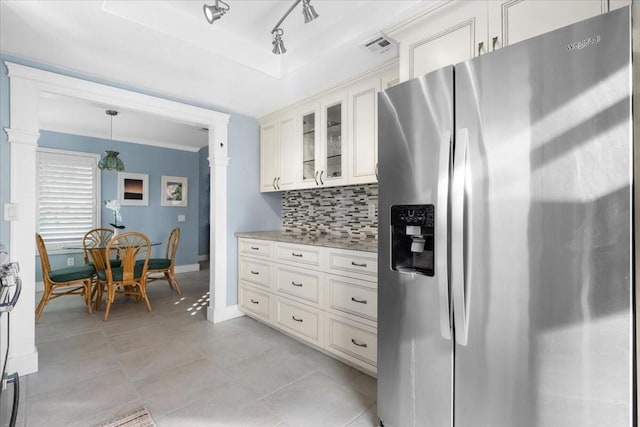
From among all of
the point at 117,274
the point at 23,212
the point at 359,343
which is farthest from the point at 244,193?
the point at 359,343

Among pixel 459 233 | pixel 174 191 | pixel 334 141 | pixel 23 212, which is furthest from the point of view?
pixel 174 191

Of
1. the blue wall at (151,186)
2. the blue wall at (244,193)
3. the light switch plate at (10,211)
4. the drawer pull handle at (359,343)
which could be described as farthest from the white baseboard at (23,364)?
the blue wall at (151,186)

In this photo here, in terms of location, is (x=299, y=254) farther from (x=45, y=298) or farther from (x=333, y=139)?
(x=45, y=298)

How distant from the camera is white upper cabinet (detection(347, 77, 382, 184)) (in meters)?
2.48

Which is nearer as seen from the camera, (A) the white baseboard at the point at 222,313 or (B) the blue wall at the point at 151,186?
(A) the white baseboard at the point at 222,313

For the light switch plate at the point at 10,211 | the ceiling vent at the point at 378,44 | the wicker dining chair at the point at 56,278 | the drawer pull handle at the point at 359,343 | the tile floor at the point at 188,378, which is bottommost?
the tile floor at the point at 188,378

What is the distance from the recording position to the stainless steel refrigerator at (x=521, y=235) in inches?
36.3

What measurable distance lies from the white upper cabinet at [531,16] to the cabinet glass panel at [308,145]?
69.8 inches

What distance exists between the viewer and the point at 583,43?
0.96 meters

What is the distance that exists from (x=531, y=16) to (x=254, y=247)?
2744 millimetres

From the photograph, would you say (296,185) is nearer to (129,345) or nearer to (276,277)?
(276,277)

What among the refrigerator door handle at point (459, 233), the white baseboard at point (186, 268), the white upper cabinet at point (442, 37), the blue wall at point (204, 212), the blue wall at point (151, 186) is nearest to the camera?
the refrigerator door handle at point (459, 233)

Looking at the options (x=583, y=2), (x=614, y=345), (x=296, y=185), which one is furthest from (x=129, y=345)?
(x=583, y=2)

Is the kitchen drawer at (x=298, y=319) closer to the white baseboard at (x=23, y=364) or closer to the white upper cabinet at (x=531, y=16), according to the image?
the white baseboard at (x=23, y=364)
